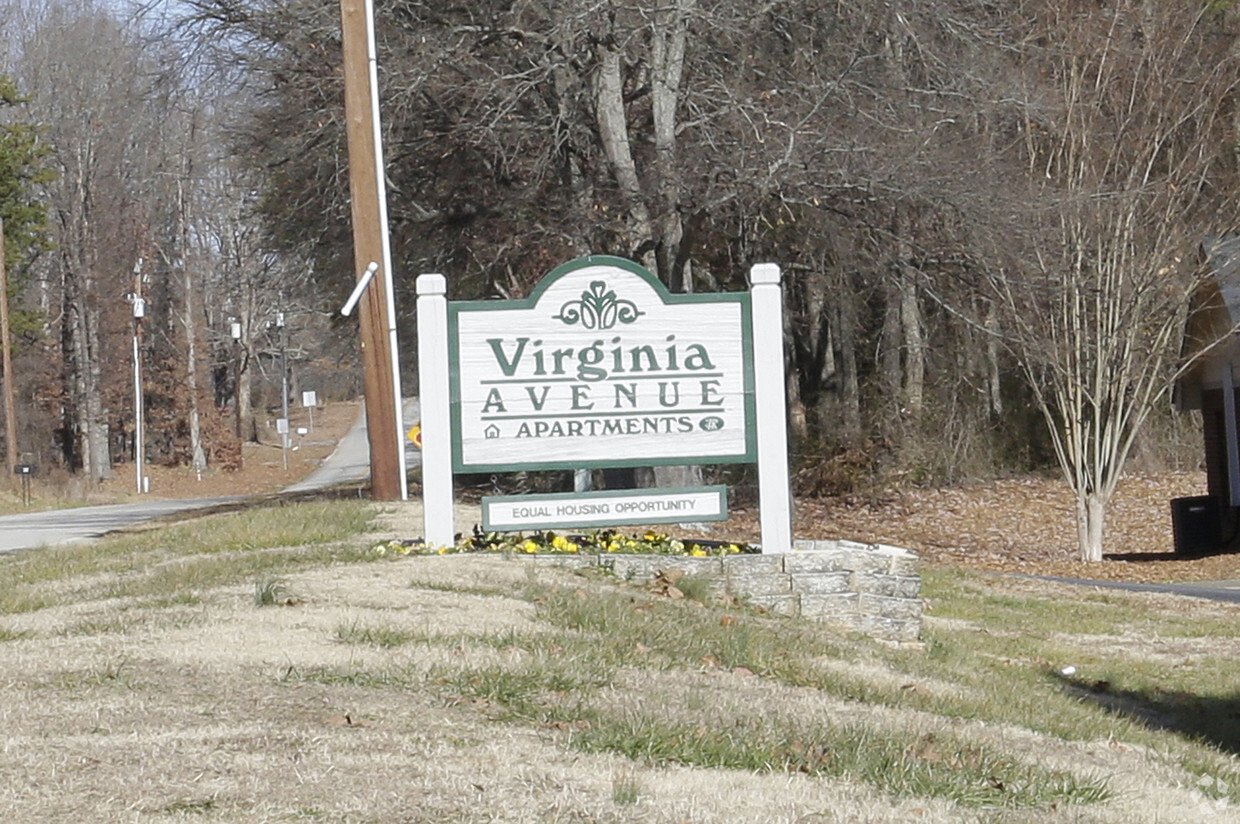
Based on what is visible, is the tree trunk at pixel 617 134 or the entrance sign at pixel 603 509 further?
the tree trunk at pixel 617 134

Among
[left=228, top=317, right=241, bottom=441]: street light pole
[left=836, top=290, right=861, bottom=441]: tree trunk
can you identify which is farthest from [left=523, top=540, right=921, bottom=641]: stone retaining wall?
[left=228, top=317, right=241, bottom=441]: street light pole

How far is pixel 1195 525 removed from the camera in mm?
23469

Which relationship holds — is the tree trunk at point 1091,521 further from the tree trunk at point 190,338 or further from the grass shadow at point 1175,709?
the tree trunk at point 190,338

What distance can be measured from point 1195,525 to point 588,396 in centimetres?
1587

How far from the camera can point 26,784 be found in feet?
15.7

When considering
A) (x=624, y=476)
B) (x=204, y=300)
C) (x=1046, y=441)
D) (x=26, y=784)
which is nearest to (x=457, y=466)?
(x=26, y=784)

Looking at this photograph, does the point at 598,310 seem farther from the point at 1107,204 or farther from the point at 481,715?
the point at 1107,204

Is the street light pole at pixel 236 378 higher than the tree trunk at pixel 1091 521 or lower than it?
higher

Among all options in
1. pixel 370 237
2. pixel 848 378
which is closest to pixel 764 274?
pixel 370 237

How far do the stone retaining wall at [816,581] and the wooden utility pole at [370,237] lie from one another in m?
6.92

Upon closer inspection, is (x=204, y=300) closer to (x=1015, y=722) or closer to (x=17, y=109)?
(x=17, y=109)

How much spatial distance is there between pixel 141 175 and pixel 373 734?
46.6 m

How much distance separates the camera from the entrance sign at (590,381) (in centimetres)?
1050

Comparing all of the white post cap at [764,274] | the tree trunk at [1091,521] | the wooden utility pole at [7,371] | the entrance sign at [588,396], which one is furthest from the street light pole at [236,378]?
the white post cap at [764,274]
